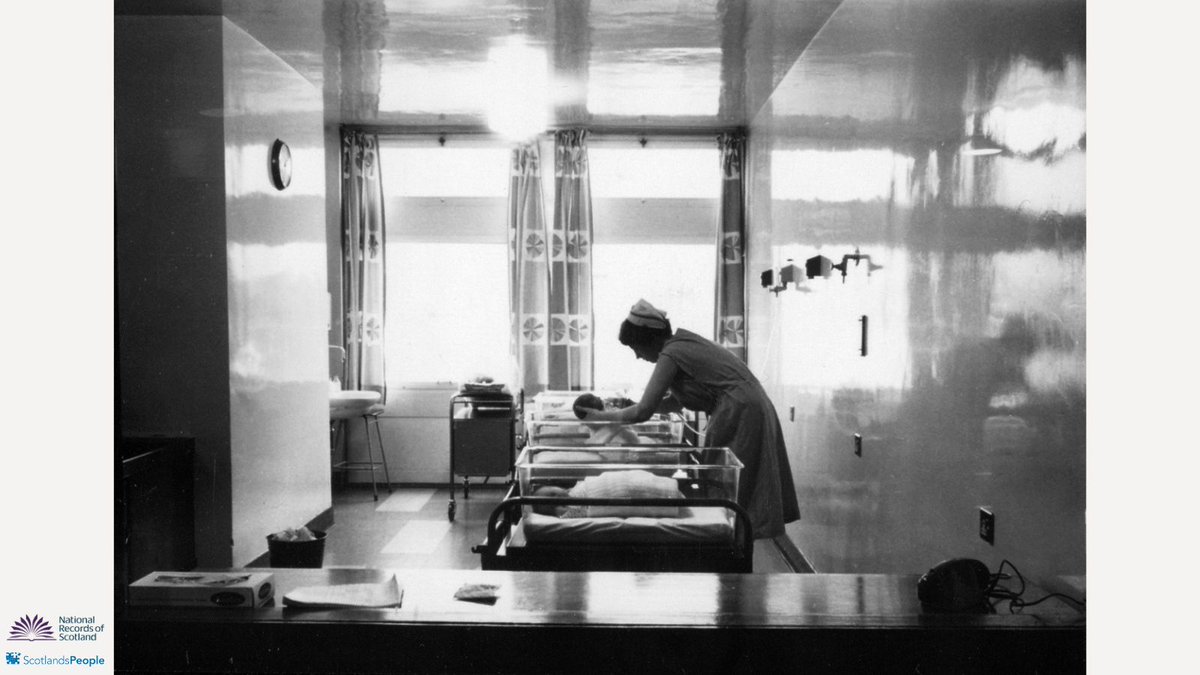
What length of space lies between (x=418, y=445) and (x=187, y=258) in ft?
9.68

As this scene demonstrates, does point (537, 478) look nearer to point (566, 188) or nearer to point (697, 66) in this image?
point (697, 66)

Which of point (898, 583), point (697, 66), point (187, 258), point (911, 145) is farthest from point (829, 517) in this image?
point (187, 258)

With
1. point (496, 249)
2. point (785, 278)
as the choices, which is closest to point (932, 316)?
point (785, 278)

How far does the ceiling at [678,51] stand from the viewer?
2.51 metres

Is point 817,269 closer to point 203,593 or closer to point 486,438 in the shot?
point 203,593

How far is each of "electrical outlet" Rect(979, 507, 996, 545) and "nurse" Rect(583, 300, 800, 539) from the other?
101cm

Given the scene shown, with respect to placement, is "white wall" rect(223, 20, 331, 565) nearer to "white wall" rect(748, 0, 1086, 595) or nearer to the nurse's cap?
the nurse's cap

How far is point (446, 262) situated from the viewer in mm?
6641

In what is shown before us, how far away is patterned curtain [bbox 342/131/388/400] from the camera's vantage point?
6.36 metres

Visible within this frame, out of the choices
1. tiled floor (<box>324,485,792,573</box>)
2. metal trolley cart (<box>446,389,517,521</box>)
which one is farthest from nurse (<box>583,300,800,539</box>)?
metal trolley cart (<box>446,389,517,521</box>)

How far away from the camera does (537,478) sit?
2.58 m

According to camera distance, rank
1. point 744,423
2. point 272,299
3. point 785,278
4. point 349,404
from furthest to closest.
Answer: point 349,404 < point 785,278 < point 272,299 < point 744,423

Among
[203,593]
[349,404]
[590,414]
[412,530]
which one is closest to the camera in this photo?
[203,593]

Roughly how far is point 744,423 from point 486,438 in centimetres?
285
